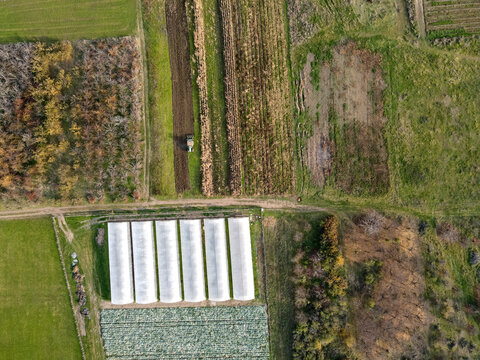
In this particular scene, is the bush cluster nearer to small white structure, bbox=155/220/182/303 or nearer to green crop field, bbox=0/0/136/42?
small white structure, bbox=155/220/182/303

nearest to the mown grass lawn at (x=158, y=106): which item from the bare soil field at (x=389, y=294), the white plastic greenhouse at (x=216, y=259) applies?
the white plastic greenhouse at (x=216, y=259)

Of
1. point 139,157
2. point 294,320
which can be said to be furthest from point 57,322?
point 294,320

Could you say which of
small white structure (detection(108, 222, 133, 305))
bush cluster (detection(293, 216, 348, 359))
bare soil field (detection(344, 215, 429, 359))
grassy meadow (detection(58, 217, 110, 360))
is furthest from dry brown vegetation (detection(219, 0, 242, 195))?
grassy meadow (detection(58, 217, 110, 360))

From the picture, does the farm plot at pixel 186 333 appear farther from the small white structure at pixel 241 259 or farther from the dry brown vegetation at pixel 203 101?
the dry brown vegetation at pixel 203 101

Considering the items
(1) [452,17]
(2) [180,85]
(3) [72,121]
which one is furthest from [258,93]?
(1) [452,17]

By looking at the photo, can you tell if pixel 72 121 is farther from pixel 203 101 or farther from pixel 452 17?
pixel 452 17

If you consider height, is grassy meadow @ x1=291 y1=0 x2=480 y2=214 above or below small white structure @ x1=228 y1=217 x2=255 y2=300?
above

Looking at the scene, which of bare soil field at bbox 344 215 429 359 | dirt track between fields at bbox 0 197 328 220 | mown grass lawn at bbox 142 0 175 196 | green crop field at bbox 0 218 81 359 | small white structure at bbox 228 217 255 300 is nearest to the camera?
small white structure at bbox 228 217 255 300
